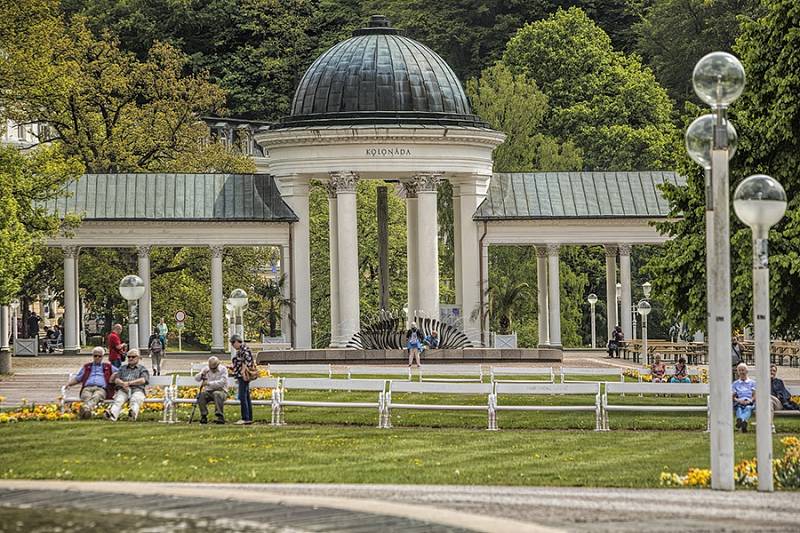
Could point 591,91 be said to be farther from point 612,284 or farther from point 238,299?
point 238,299

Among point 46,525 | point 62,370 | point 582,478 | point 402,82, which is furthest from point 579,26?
point 46,525

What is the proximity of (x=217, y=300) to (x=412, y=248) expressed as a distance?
27.0ft

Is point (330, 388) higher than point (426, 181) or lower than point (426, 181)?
lower

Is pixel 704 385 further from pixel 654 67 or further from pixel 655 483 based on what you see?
pixel 654 67

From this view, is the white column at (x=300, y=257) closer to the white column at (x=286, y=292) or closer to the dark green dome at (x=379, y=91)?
the white column at (x=286, y=292)

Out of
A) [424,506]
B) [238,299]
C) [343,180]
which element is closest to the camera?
[424,506]

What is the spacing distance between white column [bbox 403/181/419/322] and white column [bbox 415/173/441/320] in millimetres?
857

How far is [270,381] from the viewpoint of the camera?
142 feet

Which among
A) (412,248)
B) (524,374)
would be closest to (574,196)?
(412,248)

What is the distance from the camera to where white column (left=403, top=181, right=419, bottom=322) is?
75.8 metres

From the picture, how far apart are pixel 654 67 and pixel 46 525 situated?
91543 millimetres

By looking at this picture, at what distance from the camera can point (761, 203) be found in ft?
85.0

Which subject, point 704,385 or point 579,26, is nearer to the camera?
point 704,385

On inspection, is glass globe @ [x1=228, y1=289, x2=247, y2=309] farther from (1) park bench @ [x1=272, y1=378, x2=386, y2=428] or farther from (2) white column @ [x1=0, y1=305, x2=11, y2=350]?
(1) park bench @ [x1=272, y1=378, x2=386, y2=428]
